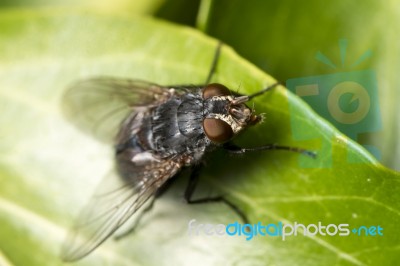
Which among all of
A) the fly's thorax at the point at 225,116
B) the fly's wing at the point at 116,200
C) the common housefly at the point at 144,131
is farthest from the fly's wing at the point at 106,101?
the fly's thorax at the point at 225,116

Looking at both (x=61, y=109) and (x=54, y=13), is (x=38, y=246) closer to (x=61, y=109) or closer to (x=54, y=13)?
(x=61, y=109)

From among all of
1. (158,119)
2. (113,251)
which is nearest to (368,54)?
(158,119)

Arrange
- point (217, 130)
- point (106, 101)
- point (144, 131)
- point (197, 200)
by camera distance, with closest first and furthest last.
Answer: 1. point (217, 130)
2. point (197, 200)
3. point (144, 131)
4. point (106, 101)

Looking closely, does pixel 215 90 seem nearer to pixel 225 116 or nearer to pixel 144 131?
pixel 225 116

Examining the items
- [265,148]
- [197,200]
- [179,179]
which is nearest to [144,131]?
[179,179]

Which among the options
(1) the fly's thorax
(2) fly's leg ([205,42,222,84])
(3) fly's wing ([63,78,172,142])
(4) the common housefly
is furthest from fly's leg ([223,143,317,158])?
(3) fly's wing ([63,78,172,142])

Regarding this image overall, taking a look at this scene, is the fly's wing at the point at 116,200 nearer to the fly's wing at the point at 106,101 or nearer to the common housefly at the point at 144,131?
the common housefly at the point at 144,131

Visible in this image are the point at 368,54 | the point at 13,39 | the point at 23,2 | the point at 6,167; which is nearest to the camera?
the point at 368,54

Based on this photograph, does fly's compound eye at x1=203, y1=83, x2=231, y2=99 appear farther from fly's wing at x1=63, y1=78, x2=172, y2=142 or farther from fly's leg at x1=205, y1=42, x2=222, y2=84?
fly's wing at x1=63, y1=78, x2=172, y2=142
